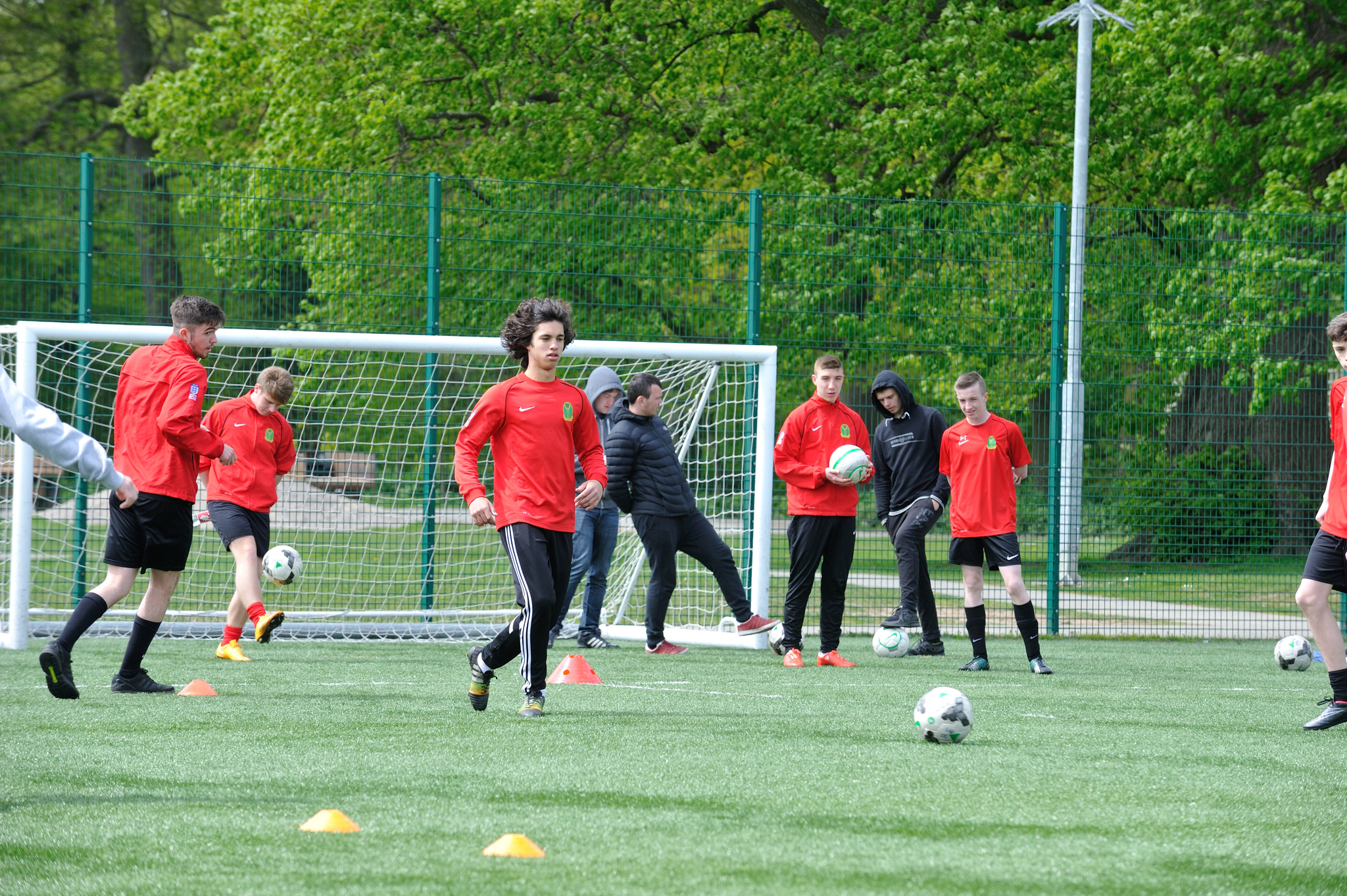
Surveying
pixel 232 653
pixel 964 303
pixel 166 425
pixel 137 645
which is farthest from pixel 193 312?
pixel 964 303

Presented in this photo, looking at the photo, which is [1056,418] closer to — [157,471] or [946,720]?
[946,720]

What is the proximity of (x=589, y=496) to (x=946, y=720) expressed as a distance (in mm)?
1813

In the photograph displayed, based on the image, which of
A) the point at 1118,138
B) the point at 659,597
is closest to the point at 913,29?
the point at 1118,138

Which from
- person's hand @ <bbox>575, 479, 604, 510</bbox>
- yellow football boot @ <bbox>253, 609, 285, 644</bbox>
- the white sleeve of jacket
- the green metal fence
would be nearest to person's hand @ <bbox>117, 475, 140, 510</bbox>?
the white sleeve of jacket

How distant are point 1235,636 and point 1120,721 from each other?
19.7 feet

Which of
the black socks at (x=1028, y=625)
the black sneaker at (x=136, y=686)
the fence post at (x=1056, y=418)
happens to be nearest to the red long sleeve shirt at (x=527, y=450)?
the black sneaker at (x=136, y=686)

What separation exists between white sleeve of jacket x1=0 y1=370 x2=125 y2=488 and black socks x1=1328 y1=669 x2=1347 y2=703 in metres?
5.45

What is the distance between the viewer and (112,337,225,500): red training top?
6.90 meters

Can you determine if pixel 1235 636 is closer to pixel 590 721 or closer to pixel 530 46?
pixel 590 721

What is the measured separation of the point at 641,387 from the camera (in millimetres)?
9797

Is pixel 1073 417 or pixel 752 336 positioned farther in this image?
pixel 1073 417

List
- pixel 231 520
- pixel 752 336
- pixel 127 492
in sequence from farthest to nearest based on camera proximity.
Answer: pixel 752 336 < pixel 231 520 < pixel 127 492

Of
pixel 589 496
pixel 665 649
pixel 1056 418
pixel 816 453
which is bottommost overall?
pixel 665 649

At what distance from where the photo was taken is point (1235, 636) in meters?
12.1
